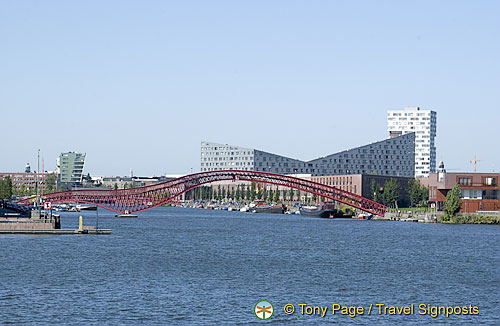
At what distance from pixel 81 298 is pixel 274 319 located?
1130 cm

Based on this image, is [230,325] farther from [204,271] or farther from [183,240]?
[183,240]

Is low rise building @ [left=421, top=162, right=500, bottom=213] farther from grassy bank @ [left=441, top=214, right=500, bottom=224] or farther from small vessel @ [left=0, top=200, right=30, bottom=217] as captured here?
small vessel @ [left=0, top=200, right=30, bottom=217]

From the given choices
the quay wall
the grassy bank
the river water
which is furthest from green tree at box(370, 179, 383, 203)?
the quay wall

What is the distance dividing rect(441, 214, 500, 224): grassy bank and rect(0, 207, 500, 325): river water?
38.9 meters

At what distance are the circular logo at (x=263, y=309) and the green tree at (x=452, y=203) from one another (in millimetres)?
91945

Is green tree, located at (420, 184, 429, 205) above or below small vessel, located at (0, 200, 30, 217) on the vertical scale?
above

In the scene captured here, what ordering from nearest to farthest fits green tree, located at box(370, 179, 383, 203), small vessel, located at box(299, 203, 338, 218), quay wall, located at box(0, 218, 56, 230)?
quay wall, located at box(0, 218, 56, 230)
small vessel, located at box(299, 203, 338, 218)
green tree, located at box(370, 179, 383, 203)

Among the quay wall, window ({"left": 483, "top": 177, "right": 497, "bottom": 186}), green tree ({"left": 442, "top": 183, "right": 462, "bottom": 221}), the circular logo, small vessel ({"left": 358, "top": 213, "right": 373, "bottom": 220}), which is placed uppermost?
window ({"left": 483, "top": 177, "right": 497, "bottom": 186})

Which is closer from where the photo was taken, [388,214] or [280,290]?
[280,290]

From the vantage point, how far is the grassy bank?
131000mm

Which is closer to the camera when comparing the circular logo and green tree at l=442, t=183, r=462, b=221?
the circular logo

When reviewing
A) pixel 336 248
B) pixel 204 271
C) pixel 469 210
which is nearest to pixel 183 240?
pixel 336 248

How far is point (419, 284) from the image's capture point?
53625mm

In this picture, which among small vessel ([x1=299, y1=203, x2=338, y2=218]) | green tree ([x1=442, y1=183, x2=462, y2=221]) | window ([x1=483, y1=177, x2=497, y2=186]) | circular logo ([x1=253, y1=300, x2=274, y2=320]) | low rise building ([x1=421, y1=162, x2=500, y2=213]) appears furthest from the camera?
small vessel ([x1=299, y1=203, x2=338, y2=218])
